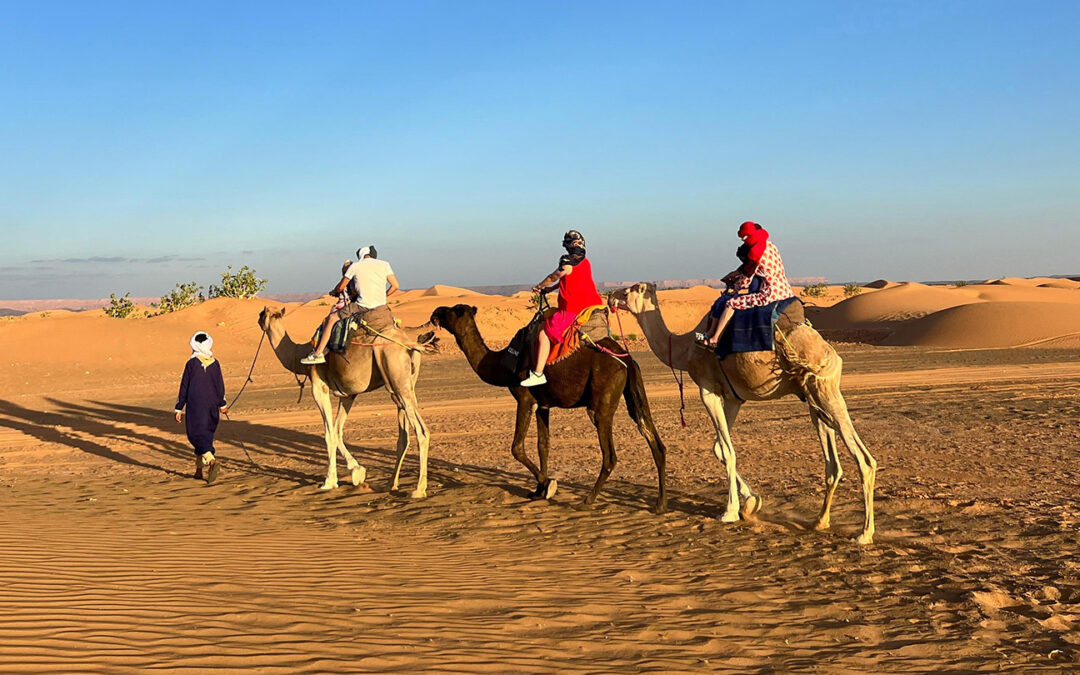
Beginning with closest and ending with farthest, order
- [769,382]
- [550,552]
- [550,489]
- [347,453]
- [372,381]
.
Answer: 1. [550,552]
2. [769,382]
3. [550,489]
4. [372,381]
5. [347,453]

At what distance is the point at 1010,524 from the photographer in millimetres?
8969

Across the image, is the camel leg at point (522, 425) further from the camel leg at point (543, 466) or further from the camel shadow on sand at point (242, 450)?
the camel shadow on sand at point (242, 450)

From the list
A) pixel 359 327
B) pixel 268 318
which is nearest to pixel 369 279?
pixel 359 327

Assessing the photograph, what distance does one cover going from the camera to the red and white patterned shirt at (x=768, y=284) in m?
9.01

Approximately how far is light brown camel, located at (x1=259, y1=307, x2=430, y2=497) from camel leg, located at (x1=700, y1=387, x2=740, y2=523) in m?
3.70

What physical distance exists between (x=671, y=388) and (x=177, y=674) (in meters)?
19.4

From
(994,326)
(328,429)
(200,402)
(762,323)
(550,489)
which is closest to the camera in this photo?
(762,323)

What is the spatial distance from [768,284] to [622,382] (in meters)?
2.14

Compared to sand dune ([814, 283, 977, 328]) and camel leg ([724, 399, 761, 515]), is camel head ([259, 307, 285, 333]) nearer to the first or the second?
camel leg ([724, 399, 761, 515])

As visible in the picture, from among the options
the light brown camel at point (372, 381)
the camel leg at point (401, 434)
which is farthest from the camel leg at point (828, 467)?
the camel leg at point (401, 434)

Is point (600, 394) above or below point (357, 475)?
above

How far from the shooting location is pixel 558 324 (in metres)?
10.2

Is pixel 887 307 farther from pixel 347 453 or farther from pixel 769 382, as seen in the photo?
pixel 769 382

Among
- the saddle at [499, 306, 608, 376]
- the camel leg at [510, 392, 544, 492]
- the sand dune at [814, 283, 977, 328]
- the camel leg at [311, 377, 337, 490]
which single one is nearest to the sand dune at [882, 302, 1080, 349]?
the sand dune at [814, 283, 977, 328]
